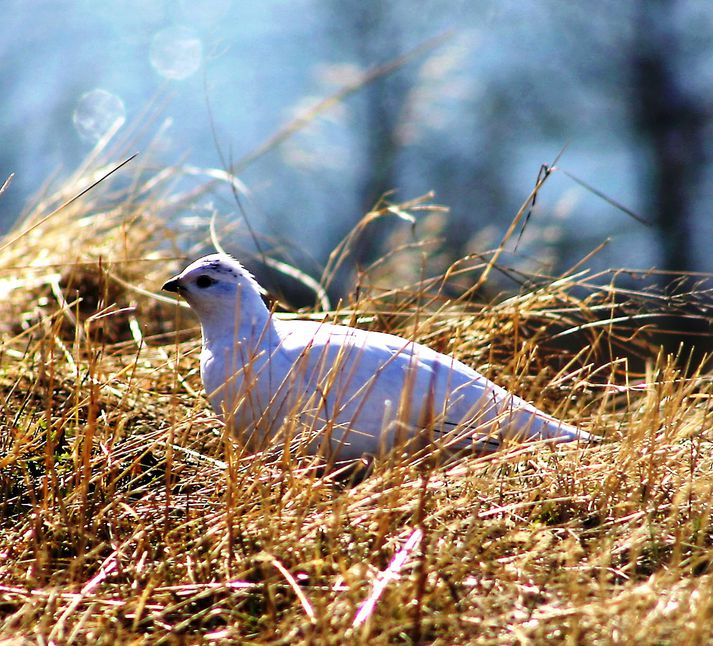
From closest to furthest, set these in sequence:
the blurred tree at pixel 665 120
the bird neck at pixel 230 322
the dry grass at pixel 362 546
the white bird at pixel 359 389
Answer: the dry grass at pixel 362 546
the white bird at pixel 359 389
the bird neck at pixel 230 322
the blurred tree at pixel 665 120

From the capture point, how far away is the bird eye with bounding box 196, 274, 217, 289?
6.89ft

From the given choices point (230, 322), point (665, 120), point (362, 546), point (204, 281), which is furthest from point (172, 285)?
point (665, 120)

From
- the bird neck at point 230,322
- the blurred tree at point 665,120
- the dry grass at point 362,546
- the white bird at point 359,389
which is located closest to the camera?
the dry grass at point 362,546

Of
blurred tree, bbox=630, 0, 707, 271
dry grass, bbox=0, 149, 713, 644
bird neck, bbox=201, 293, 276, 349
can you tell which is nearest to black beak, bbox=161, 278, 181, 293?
bird neck, bbox=201, 293, 276, 349

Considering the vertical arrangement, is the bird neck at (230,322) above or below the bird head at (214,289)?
below

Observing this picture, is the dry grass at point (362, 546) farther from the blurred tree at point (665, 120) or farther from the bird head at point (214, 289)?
the blurred tree at point (665, 120)

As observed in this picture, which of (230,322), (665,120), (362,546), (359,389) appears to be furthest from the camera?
(665,120)

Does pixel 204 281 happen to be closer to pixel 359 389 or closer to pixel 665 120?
pixel 359 389

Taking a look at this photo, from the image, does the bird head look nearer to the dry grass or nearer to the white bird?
the white bird

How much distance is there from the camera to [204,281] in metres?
2.11

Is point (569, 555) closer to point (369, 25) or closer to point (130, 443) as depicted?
point (130, 443)

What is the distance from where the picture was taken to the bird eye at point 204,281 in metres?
2.10

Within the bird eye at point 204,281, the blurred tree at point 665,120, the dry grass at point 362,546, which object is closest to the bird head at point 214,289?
the bird eye at point 204,281

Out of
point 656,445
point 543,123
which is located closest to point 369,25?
point 543,123
